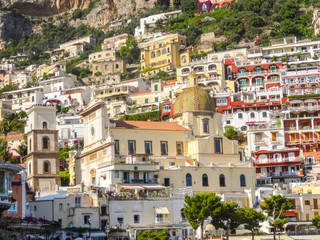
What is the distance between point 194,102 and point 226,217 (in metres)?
23.1

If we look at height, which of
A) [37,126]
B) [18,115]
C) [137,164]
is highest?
[18,115]

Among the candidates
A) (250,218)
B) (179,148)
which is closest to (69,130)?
(179,148)

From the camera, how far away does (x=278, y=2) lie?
483 ft

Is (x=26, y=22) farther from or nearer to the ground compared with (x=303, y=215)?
farther from the ground

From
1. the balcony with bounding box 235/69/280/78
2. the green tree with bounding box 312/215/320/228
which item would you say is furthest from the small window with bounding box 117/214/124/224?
the balcony with bounding box 235/69/280/78

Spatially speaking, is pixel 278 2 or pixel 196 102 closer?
pixel 196 102

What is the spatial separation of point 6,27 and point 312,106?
4477 inches

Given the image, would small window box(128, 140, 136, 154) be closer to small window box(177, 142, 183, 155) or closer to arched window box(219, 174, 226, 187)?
small window box(177, 142, 183, 155)

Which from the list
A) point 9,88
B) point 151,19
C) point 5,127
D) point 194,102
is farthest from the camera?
point 151,19

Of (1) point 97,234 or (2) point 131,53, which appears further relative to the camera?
(2) point 131,53

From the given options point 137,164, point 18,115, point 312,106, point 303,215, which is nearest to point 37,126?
point 137,164

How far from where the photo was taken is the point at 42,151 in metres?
76.4

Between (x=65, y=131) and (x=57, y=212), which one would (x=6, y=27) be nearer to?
(x=65, y=131)

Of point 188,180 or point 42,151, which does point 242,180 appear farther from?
point 42,151
